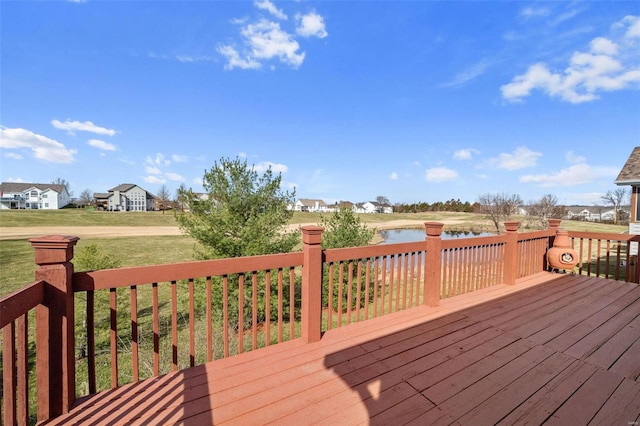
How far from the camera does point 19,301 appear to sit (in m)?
1.26

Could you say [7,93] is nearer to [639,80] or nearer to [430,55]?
[430,55]

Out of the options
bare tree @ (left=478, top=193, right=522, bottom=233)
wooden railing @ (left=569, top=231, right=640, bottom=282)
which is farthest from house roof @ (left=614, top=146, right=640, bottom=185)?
bare tree @ (left=478, top=193, right=522, bottom=233)

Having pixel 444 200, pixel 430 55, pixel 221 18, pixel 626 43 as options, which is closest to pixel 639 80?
pixel 626 43

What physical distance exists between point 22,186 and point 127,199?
47.4 feet

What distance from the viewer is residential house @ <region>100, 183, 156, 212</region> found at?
164 feet

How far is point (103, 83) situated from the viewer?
10016 mm

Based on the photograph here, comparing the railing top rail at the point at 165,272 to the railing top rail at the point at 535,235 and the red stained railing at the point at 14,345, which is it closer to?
the red stained railing at the point at 14,345

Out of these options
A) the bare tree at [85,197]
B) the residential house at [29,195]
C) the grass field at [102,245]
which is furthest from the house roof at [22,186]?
the grass field at [102,245]

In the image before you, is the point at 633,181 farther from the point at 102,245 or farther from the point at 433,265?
the point at 102,245

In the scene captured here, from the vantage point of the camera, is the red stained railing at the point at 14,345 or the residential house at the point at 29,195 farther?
the residential house at the point at 29,195

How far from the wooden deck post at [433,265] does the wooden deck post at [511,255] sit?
1.86 metres

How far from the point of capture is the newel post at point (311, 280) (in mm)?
2479

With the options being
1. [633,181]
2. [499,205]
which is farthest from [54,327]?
[499,205]

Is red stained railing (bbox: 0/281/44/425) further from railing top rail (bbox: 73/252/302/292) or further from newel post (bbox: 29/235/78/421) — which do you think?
railing top rail (bbox: 73/252/302/292)
